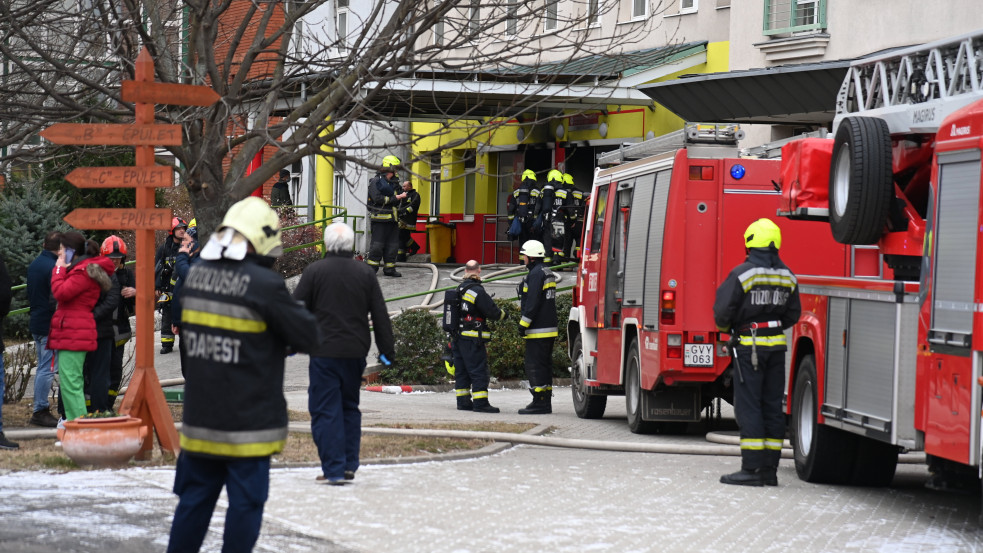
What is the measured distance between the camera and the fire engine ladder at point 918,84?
8.68m

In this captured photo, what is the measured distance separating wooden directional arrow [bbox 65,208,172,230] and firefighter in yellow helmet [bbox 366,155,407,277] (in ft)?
45.2

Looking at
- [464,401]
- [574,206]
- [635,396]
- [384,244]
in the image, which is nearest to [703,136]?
[635,396]

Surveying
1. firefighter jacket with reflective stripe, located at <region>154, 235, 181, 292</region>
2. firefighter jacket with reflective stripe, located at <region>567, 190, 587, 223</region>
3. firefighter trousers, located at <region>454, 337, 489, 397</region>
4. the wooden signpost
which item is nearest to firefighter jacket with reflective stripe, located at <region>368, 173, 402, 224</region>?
firefighter jacket with reflective stripe, located at <region>567, 190, 587, 223</region>

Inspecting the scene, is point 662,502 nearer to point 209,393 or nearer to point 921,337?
point 921,337

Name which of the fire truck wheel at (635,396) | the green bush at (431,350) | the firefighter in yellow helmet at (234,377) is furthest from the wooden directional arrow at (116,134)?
the green bush at (431,350)

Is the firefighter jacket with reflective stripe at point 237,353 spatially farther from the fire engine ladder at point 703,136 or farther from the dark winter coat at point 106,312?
the fire engine ladder at point 703,136

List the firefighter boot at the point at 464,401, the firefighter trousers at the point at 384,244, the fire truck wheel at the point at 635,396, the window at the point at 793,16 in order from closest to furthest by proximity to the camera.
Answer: the fire truck wheel at the point at 635,396, the firefighter boot at the point at 464,401, the window at the point at 793,16, the firefighter trousers at the point at 384,244

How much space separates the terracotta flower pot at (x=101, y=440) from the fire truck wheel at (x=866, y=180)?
17.2ft

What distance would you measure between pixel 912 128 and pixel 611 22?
18543 millimetres

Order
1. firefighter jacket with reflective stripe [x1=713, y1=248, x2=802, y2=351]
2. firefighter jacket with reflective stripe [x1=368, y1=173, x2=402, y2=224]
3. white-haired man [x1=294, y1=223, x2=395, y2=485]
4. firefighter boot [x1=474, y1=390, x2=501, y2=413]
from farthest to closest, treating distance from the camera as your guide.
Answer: firefighter jacket with reflective stripe [x1=368, y1=173, x2=402, y2=224]
firefighter boot [x1=474, y1=390, x2=501, y2=413]
firefighter jacket with reflective stripe [x1=713, y1=248, x2=802, y2=351]
white-haired man [x1=294, y1=223, x2=395, y2=485]

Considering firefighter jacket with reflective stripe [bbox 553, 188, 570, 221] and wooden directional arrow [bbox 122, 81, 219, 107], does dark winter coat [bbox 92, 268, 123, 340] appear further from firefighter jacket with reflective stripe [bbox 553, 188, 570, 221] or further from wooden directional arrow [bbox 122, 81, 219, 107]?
firefighter jacket with reflective stripe [bbox 553, 188, 570, 221]

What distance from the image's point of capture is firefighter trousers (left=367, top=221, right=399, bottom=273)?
80.5 ft

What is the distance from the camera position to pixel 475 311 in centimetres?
1500

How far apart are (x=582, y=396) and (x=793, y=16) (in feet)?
33.1
